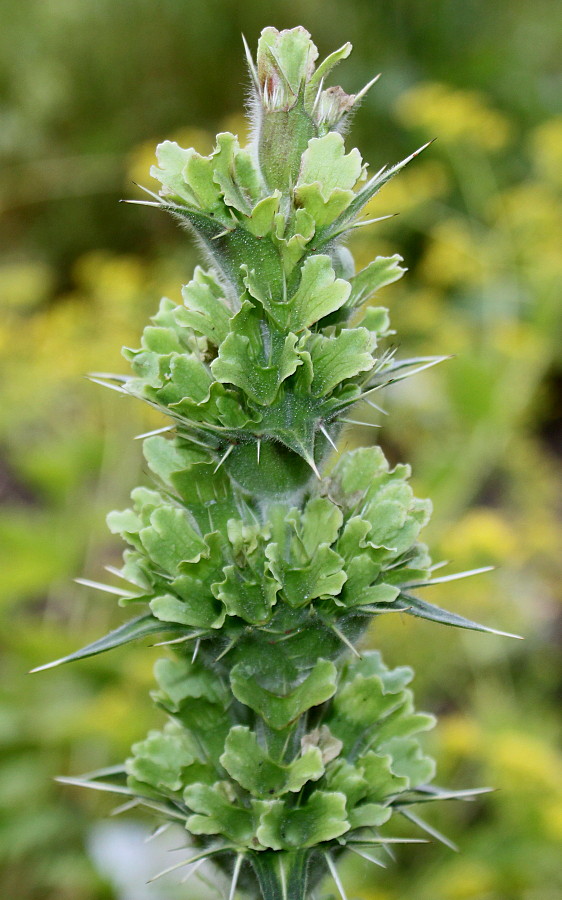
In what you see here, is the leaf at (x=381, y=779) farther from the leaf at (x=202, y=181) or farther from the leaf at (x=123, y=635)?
the leaf at (x=202, y=181)

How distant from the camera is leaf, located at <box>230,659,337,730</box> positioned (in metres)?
1.07

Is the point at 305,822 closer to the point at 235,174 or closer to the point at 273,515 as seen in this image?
the point at 273,515

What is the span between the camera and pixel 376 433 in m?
5.24

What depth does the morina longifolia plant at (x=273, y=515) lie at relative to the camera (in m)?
1.03

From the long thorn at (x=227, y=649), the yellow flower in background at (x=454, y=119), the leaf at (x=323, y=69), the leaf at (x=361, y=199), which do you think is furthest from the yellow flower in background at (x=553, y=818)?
the yellow flower in background at (x=454, y=119)

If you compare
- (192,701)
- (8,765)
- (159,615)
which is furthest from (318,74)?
(8,765)

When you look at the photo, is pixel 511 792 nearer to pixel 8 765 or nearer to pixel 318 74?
pixel 8 765

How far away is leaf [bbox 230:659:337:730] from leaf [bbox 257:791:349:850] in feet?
0.31

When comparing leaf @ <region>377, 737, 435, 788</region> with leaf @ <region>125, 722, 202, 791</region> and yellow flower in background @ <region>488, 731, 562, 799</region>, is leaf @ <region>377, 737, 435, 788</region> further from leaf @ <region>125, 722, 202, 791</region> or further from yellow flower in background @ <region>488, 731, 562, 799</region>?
yellow flower in background @ <region>488, 731, 562, 799</region>

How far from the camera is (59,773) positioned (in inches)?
148

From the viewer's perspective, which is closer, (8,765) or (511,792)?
(511,792)

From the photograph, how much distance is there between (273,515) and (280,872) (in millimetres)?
423

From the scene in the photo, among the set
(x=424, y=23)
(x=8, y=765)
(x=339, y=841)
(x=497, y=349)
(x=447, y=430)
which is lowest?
(x=8, y=765)

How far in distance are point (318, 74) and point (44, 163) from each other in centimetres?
779
